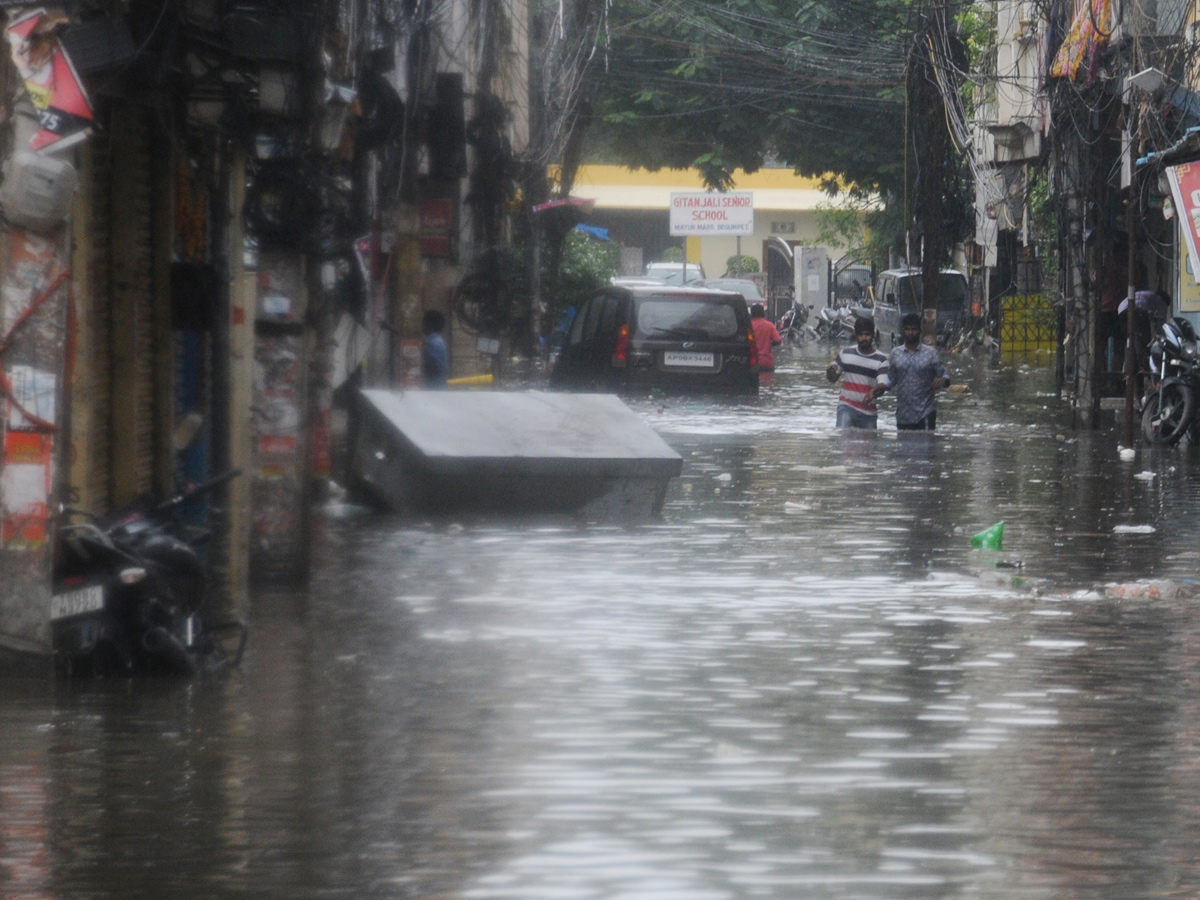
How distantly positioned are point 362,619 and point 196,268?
72.6 inches

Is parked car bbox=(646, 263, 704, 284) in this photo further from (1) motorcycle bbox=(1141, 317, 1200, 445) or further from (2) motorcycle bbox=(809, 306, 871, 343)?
(1) motorcycle bbox=(1141, 317, 1200, 445)

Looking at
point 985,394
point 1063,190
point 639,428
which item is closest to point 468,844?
point 639,428

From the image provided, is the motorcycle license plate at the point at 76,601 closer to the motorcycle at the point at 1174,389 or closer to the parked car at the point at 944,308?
the motorcycle at the point at 1174,389

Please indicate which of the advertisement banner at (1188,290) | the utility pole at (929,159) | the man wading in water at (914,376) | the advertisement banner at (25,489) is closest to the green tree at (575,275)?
the utility pole at (929,159)

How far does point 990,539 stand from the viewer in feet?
39.5

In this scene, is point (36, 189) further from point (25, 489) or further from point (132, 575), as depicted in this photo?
point (132, 575)

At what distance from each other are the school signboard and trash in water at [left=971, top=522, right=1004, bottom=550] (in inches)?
1437

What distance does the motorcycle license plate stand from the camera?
24.6ft

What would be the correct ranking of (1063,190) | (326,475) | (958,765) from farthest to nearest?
1. (1063,190)
2. (326,475)
3. (958,765)

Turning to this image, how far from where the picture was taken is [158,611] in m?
7.61

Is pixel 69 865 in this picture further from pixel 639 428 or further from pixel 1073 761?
pixel 639 428

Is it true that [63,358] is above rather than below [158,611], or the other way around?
above

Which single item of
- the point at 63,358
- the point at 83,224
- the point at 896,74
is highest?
the point at 896,74

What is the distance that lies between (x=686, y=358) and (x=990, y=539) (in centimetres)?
1456
